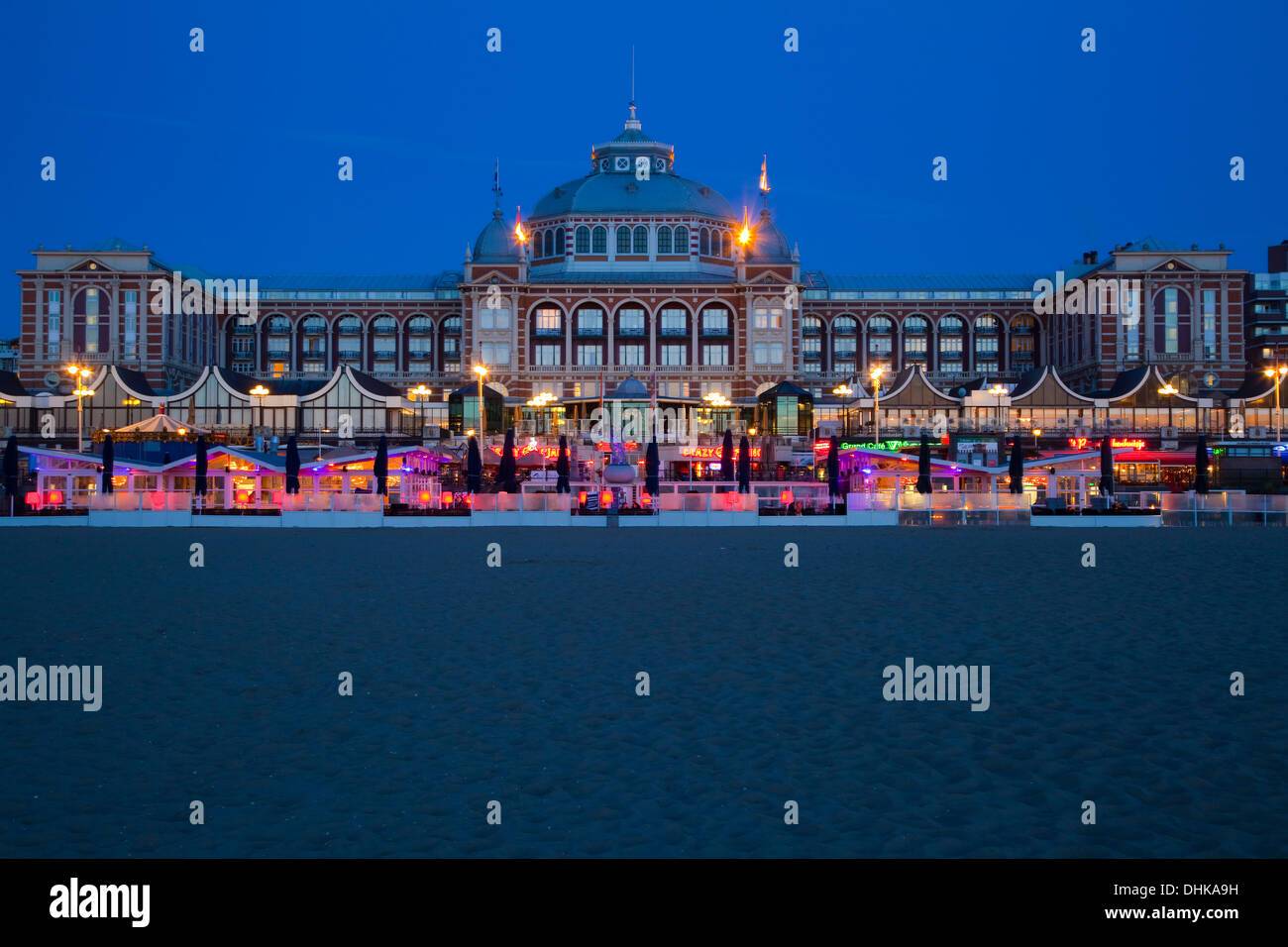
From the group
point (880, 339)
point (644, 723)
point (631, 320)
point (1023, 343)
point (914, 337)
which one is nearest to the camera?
point (644, 723)

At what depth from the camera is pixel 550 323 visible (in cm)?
10525

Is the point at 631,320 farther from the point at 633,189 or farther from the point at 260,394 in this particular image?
the point at 260,394

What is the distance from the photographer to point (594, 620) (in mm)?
17266

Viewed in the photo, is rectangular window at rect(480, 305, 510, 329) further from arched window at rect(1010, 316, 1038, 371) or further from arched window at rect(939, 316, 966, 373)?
arched window at rect(1010, 316, 1038, 371)

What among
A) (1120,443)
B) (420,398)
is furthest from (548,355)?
(1120,443)

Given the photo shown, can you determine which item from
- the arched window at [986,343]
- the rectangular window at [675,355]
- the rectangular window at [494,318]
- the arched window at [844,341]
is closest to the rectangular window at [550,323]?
the rectangular window at [494,318]

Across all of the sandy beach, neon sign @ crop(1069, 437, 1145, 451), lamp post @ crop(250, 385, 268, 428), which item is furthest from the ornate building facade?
the sandy beach

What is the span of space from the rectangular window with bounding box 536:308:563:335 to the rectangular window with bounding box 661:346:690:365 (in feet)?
32.8

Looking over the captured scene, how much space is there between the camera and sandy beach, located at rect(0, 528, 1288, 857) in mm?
7961

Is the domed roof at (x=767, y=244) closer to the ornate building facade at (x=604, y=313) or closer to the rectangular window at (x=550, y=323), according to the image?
the ornate building facade at (x=604, y=313)

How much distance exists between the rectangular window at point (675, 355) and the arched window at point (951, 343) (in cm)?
3068

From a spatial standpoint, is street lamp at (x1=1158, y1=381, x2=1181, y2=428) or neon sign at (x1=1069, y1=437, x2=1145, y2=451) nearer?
neon sign at (x1=1069, y1=437, x2=1145, y2=451)

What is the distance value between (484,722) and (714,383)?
308ft

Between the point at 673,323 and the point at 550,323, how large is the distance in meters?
11.5
